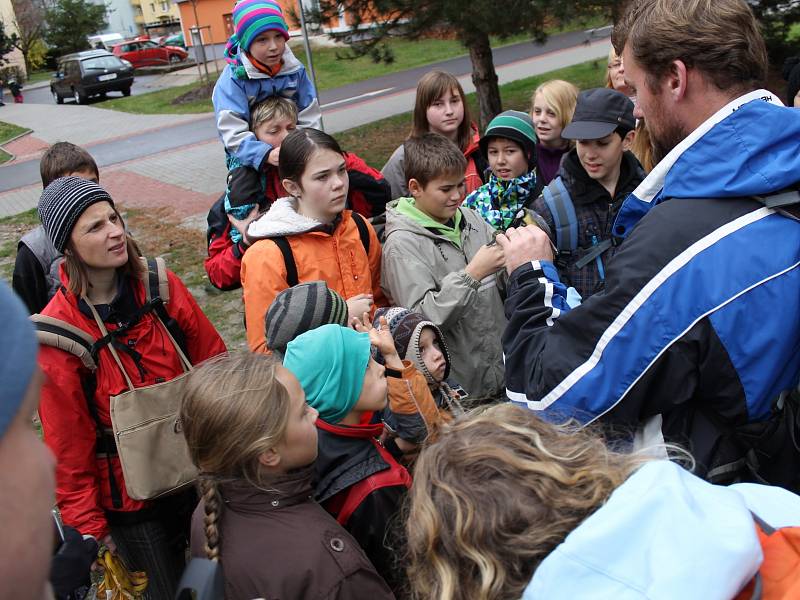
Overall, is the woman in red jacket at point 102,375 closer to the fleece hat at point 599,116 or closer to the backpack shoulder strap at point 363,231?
the backpack shoulder strap at point 363,231

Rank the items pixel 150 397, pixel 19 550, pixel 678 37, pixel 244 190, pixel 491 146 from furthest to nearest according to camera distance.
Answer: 1. pixel 491 146
2. pixel 244 190
3. pixel 150 397
4. pixel 678 37
5. pixel 19 550

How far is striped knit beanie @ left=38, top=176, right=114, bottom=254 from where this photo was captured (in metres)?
2.79

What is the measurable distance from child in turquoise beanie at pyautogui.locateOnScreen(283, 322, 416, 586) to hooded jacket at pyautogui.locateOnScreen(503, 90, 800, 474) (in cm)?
69

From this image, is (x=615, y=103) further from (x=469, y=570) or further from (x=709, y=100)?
(x=469, y=570)

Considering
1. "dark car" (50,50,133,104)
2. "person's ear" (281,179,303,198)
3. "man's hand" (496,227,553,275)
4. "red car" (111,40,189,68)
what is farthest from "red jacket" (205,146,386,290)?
"red car" (111,40,189,68)

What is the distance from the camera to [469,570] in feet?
4.03

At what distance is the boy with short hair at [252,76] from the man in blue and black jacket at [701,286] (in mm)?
2472

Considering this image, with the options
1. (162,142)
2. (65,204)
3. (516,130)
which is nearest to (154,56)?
(162,142)

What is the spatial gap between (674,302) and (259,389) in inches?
44.1

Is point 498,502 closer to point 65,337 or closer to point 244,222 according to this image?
point 65,337

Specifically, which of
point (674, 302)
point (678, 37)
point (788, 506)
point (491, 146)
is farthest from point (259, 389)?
point (491, 146)

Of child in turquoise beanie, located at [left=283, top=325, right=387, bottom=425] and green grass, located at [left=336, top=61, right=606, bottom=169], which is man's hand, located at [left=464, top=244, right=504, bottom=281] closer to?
child in turquoise beanie, located at [left=283, top=325, right=387, bottom=425]

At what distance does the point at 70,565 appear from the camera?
6.17ft

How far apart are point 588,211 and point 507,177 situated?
0.99 m
